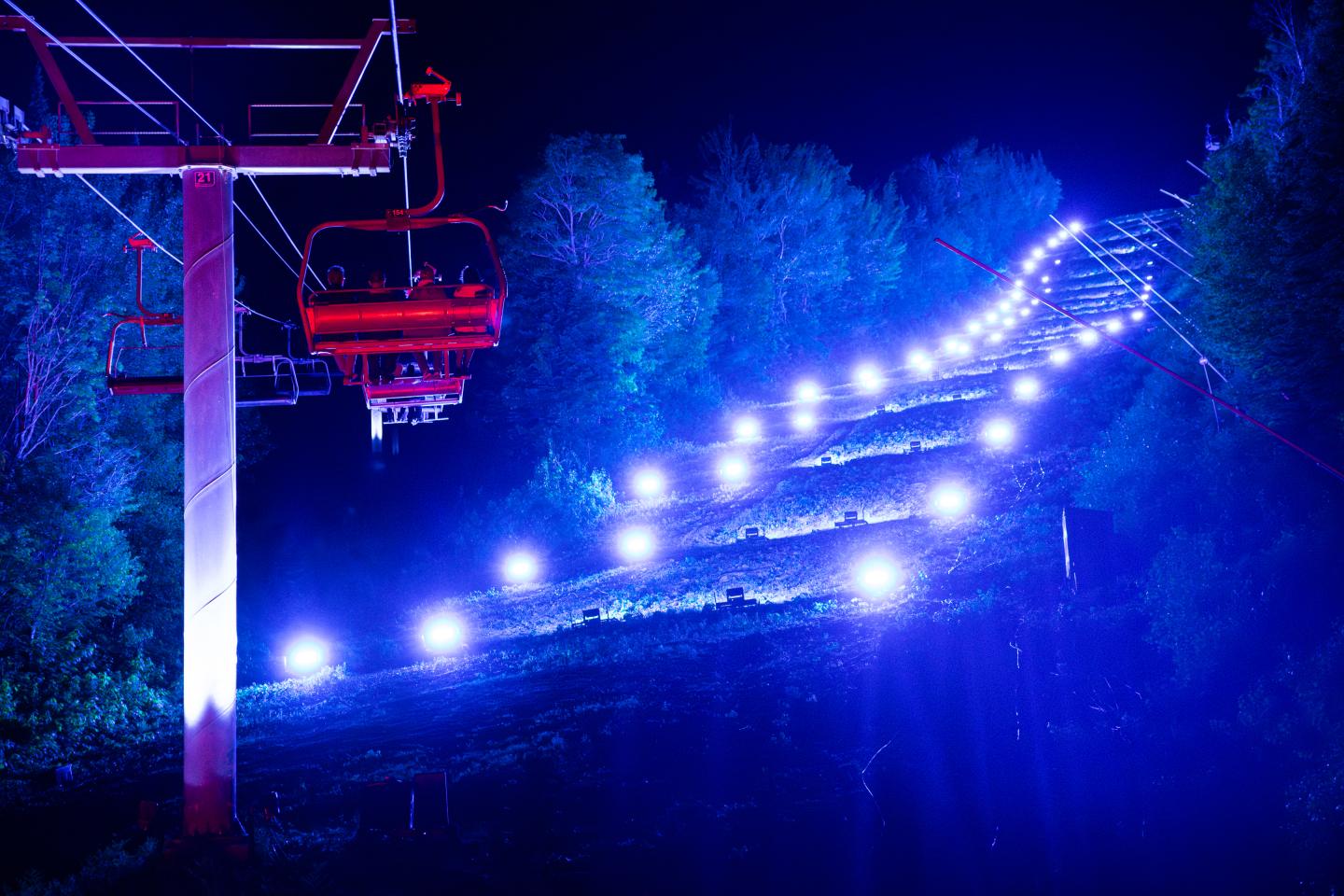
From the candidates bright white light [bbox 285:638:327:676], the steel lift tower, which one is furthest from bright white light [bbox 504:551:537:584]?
the steel lift tower

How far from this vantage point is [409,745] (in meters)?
13.8

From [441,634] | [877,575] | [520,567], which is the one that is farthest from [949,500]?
[441,634]

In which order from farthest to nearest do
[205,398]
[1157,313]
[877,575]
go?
[1157,313] → [877,575] → [205,398]

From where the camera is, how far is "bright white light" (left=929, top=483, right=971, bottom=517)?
2384 cm

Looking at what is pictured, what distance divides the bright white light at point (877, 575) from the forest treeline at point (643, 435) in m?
2.91

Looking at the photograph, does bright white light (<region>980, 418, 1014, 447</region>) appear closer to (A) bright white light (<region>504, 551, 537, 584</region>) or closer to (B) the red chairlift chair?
(A) bright white light (<region>504, 551, 537, 584</region>)

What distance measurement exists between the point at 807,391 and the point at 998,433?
1685cm

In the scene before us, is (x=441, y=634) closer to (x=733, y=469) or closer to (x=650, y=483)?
(x=650, y=483)

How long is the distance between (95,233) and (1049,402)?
26948 mm

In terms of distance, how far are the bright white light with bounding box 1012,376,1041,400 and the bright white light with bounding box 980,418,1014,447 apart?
281 centimetres

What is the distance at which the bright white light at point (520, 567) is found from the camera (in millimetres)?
27531

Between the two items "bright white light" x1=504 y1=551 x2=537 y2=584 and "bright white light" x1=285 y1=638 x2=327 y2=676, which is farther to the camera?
"bright white light" x1=504 y1=551 x2=537 y2=584

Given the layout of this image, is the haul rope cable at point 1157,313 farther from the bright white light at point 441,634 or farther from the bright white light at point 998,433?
the bright white light at point 441,634

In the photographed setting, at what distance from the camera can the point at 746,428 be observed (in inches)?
1554
